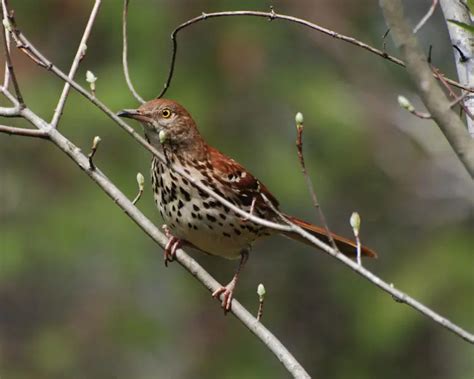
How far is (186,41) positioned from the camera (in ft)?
26.2

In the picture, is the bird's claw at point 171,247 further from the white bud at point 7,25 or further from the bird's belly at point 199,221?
the white bud at point 7,25

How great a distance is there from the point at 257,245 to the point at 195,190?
4309 millimetres

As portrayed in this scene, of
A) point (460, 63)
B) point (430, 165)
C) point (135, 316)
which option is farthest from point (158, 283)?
point (460, 63)

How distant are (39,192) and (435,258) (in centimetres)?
313

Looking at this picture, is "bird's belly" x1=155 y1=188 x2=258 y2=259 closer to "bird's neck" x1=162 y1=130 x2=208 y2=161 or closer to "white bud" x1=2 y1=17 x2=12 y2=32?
"bird's neck" x1=162 y1=130 x2=208 y2=161

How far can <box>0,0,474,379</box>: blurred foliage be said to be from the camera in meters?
7.43

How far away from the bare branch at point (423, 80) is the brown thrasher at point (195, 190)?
192cm

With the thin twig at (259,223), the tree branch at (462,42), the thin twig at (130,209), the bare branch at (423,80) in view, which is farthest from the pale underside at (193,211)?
the bare branch at (423,80)

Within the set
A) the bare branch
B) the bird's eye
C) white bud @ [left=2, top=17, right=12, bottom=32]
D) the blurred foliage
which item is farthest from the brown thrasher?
the blurred foliage

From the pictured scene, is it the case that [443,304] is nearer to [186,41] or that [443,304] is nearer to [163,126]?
[186,41]

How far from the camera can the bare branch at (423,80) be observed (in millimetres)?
2229

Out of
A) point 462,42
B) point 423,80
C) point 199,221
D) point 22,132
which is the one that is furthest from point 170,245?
A: point 423,80

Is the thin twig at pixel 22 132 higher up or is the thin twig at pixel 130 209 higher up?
the thin twig at pixel 22 132

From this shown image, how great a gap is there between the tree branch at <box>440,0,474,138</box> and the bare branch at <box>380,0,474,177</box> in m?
0.65
